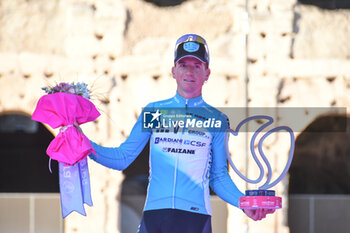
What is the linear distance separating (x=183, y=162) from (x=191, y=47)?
69 cm

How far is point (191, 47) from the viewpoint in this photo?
11.9 feet

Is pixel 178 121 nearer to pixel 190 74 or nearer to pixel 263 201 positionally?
pixel 190 74

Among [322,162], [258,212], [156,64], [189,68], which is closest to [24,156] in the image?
[156,64]

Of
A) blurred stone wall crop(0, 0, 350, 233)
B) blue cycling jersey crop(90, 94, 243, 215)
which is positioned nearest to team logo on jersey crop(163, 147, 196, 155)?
blue cycling jersey crop(90, 94, 243, 215)

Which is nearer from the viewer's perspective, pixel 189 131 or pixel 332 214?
pixel 189 131

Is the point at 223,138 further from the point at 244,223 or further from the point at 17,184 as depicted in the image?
the point at 17,184

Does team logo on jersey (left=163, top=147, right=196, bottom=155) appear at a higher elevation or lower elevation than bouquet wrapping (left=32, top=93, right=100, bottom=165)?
lower

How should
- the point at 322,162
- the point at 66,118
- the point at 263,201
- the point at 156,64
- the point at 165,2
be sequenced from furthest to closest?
the point at 322,162 → the point at 165,2 → the point at 156,64 → the point at 66,118 → the point at 263,201

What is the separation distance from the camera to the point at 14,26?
22.3ft

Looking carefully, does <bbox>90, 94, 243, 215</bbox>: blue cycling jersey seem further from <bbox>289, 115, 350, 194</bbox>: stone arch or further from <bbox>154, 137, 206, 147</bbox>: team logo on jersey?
<bbox>289, 115, 350, 194</bbox>: stone arch

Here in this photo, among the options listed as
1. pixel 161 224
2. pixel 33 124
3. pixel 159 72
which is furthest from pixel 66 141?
pixel 33 124

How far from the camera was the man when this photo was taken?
351cm

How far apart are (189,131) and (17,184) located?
13.9 feet

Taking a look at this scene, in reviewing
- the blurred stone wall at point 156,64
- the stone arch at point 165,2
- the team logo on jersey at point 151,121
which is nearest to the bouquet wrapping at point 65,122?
the team logo on jersey at point 151,121
